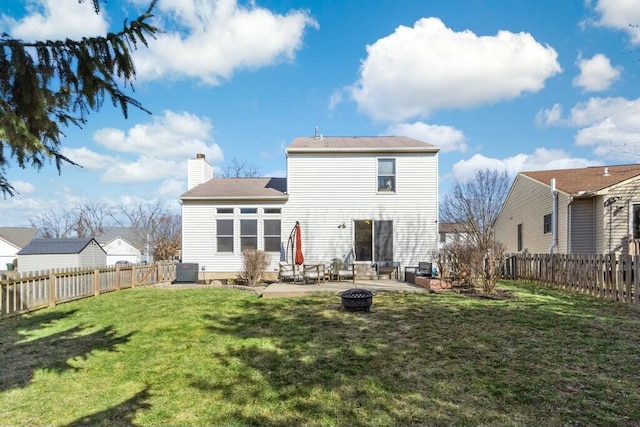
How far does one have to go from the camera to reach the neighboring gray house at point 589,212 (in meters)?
13.7

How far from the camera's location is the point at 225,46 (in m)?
13.0

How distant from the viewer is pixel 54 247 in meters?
18.4

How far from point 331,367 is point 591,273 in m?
8.87

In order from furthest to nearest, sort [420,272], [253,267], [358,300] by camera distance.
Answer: [253,267] < [420,272] < [358,300]

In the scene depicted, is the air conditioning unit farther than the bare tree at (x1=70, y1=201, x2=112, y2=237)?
No

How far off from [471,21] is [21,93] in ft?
45.4

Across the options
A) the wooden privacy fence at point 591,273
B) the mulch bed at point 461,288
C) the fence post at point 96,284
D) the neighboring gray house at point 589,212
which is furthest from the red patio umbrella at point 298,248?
the neighboring gray house at point 589,212

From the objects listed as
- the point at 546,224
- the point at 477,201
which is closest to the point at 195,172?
the point at 546,224

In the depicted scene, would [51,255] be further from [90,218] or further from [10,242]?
[90,218]

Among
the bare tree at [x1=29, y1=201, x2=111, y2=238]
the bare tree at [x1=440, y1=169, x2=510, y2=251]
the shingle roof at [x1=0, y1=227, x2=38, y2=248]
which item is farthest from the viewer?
the bare tree at [x1=29, y1=201, x2=111, y2=238]

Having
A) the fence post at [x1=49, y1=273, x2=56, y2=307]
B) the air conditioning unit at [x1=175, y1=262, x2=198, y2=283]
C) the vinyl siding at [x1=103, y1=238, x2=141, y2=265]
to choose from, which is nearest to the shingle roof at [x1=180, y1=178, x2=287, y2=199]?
the air conditioning unit at [x1=175, y1=262, x2=198, y2=283]

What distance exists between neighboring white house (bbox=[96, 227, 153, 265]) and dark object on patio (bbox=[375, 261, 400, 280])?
42031 mm

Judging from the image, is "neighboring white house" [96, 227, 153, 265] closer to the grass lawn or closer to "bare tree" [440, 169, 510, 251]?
"bare tree" [440, 169, 510, 251]

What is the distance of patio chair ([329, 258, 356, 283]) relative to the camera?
12445 millimetres
